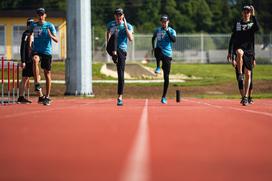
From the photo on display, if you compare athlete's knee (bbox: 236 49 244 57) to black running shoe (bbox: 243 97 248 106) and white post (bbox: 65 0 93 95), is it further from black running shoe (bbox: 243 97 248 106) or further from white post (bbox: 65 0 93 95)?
white post (bbox: 65 0 93 95)

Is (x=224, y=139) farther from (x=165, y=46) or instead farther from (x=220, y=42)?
(x=220, y=42)

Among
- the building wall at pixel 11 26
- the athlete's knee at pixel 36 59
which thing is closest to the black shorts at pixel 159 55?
the athlete's knee at pixel 36 59

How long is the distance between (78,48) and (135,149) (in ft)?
48.3

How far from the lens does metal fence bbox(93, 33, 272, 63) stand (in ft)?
172

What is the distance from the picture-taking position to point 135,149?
17.4 ft

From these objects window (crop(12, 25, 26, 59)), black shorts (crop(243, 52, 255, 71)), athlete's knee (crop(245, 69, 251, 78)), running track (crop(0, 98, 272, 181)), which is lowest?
running track (crop(0, 98, 272, 181))

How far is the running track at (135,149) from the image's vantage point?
418 cm

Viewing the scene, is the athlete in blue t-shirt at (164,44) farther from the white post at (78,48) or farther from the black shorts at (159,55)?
the white post at (78,48)

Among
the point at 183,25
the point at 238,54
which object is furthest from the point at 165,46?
the point at 183,25

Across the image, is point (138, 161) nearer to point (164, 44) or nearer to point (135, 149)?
point (135, 149)

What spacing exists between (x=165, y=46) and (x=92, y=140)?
8302 mm

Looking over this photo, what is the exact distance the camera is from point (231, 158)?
4891mm

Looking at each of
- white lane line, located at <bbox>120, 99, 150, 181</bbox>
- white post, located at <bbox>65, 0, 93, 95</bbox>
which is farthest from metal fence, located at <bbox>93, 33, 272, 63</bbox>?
white lane line, located at <bbox>120, 99, 150, 181</bbox>

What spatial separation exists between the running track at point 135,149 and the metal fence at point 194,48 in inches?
1687
